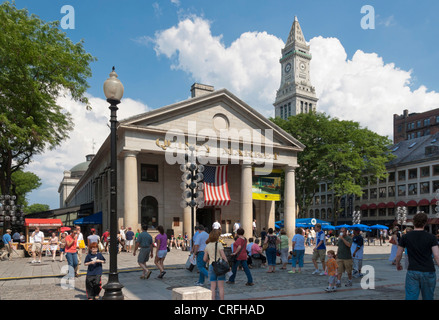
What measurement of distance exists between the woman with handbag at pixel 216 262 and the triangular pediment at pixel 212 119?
73.0 feet

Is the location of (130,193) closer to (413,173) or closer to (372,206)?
(413,173)

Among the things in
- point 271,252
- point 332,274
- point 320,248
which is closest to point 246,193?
point 271,252

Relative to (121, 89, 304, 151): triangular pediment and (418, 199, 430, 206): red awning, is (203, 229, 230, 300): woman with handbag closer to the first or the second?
(121, 89, 304, 151): triangular pediment

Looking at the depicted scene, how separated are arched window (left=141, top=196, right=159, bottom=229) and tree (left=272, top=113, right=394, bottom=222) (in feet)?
69.4

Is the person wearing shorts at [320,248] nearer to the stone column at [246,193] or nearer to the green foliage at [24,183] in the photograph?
the stone column at [246,193]

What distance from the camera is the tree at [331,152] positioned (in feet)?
157

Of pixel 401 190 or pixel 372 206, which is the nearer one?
pixel 401 190

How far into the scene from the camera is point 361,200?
72.5 metres

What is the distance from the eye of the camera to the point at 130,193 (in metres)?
30.4

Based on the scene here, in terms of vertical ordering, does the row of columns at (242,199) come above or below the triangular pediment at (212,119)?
below

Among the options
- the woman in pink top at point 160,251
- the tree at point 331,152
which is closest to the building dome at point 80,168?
the tree at point 331,152

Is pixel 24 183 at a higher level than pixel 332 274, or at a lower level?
higher

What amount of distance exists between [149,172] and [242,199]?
8684 millimetres

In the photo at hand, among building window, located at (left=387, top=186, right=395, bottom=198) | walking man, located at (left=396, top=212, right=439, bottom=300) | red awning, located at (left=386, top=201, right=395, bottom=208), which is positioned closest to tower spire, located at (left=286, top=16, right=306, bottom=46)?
building window, located at (left=387, top=186, right=395, bottom=198)
